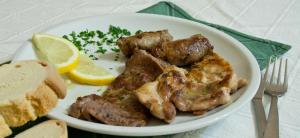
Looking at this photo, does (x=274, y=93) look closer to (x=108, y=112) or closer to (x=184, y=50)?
(x=184, y=50)

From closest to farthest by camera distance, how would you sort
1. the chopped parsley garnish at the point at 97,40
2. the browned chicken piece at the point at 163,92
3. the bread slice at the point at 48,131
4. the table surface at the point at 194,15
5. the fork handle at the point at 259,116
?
the bread slice at the point at 48,131, the browned chicken piece at the point at 163,92, the fork handle at the point at 259,116, the chopped parsley garnish at the point at 97,40, the table surface at the point at 194,15

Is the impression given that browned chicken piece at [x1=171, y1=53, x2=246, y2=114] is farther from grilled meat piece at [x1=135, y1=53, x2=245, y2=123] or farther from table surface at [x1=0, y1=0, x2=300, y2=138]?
table surface at [x1=0, y1=0, x2=300, y2=138]

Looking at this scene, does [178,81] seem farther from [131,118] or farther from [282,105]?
[282,105]

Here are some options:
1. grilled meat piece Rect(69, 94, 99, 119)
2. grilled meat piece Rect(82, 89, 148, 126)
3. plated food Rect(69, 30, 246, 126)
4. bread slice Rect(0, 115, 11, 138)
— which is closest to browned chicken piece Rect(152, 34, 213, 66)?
plated food Rect(69, 30, 246, 126)

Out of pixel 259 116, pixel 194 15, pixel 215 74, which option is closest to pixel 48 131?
pixel 215 74

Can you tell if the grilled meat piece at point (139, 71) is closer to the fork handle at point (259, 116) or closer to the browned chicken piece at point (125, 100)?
the browned chicken piece at point (125, 100)

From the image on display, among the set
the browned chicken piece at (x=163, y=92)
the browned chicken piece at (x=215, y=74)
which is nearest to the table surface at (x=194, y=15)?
the browned chicken piece at (x=215, y=74)
